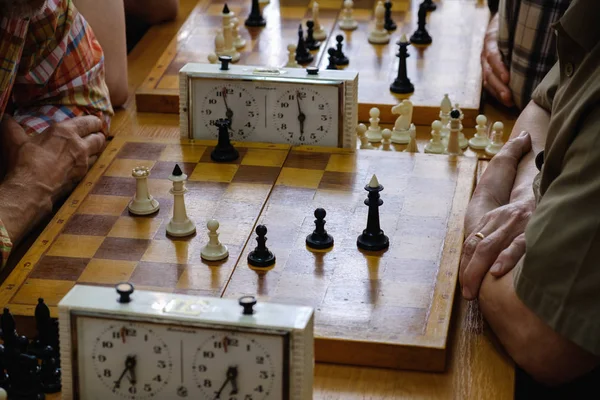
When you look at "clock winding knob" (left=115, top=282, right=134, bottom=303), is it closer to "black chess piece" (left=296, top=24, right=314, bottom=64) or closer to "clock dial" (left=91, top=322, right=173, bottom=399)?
"clock dial" (left=91, top=322, right=173, bottom=399)

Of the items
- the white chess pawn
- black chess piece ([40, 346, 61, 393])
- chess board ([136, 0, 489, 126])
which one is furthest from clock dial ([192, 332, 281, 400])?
chess board ([136, 0, 489, 126])

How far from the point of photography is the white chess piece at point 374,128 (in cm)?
343

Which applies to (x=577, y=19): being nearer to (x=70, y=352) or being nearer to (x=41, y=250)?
(x=70, y=352)

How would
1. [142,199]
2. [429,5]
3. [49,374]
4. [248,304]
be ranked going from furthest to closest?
[429,5], [142,199], [49,374], [248,304]

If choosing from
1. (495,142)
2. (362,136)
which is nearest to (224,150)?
(362,136)

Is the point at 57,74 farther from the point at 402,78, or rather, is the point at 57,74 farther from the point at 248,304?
the point at 248,304

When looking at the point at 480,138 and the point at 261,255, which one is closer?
the point at 261,255

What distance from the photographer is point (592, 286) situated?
79.5 inches

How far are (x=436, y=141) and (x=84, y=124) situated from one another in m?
1.12

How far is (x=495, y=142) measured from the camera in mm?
3395

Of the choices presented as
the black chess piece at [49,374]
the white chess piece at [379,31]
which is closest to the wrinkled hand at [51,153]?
the black chess piece at [49,374]

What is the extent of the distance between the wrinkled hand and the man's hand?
1.46 metres

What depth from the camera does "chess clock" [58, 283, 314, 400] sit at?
1866 mm

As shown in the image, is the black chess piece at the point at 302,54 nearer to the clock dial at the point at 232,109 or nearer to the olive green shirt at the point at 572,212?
the clock dial at the point at 232,109
